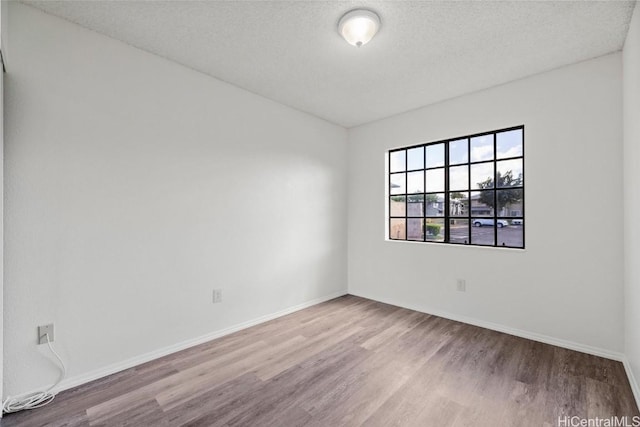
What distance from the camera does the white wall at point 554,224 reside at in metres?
2.42

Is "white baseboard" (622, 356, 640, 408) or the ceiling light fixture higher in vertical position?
the ceiling light fixture

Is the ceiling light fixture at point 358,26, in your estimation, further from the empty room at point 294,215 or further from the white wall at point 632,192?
the white wall at point 632,192

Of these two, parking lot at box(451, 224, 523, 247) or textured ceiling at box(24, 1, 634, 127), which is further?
parking lot at box(451, 224, 523, 247)

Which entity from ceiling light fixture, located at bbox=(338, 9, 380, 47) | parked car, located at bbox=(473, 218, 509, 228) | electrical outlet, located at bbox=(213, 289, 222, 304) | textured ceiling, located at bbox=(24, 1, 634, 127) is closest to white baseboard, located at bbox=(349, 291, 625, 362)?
parked car, located at bbox=(473, 218, 509, 228)

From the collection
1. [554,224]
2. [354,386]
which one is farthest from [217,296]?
[554,224]

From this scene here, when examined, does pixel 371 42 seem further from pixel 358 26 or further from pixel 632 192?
pixel 632 192

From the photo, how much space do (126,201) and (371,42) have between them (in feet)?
7.68

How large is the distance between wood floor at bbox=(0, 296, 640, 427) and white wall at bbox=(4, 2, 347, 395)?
1.15 feet

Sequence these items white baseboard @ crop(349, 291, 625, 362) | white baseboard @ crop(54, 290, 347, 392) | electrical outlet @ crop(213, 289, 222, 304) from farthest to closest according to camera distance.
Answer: electrical outlet @ crop(213, 289, 222, 304)
white baseboard @ crop(349, 291, 625, 362)
white baseboard @ crop(54, 290, 347, 392)

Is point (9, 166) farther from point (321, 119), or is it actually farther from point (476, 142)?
point (476, 142)

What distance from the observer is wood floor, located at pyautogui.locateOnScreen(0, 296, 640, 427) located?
1731mm

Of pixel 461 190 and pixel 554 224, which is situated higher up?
pixel 461 190

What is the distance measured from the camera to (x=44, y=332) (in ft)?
6.32

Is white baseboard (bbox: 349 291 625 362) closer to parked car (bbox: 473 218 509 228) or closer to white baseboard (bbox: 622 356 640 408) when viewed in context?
white baseboard (bbox: 622 356 640 408)
